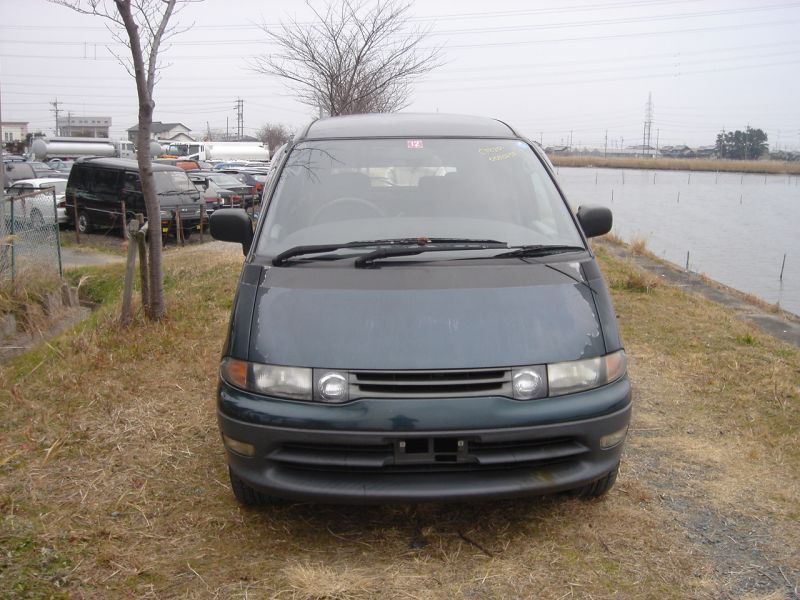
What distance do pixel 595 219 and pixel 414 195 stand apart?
106 centimetres

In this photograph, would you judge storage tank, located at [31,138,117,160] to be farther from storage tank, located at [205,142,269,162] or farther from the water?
the water

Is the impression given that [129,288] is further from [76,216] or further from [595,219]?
[76,216]

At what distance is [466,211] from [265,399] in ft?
5.23

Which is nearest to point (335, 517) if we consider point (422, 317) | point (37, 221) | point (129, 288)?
point (422, 317)

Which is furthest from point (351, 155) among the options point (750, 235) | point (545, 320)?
point (750, 235)

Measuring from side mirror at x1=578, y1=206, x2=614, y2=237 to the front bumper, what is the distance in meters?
1.44

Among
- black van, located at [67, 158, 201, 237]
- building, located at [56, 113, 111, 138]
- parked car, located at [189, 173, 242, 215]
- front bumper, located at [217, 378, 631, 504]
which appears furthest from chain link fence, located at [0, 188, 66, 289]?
building, located at [56, 113, 111, 138]

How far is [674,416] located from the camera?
5.05 meters

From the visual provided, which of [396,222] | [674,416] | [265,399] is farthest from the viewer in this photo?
Result: [674,416]

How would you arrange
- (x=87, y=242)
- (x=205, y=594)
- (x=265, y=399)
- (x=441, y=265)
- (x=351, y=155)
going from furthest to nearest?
(x=87, y=242) < (x=351, y=155) < (x=441, y=265) < (x=265, y=399) < (x=205, y=594)

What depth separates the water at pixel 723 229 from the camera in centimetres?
1716

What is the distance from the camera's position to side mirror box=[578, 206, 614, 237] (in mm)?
4332

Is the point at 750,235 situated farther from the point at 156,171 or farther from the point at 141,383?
the point at 141,383

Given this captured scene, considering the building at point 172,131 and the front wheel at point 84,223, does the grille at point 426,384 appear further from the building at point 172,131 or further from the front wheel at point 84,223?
the building at point 172,131
